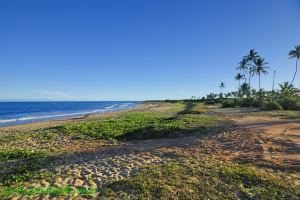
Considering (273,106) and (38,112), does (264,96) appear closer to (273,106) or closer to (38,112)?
(273,106)

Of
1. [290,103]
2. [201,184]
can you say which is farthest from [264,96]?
[201,184]

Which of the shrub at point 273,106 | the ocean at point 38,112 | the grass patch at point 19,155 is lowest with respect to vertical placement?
the ocean at point 38,112

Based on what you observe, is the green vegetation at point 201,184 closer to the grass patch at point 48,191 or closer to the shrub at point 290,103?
the grass patch at point 48,191

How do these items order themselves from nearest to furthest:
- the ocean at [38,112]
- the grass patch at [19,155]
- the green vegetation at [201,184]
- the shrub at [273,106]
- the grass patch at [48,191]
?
the green vegetation at [201,184] < the grass patch at [48,191] < the grass patch at [19,155] < the shrub at [273,106] < the ocean at [38,112]

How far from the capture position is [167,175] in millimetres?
6566

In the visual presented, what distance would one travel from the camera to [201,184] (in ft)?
19.6

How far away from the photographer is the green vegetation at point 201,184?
17.8 feet

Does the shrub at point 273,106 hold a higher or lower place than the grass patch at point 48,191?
higher

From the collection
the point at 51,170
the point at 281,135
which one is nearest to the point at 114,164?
the point at 51,170

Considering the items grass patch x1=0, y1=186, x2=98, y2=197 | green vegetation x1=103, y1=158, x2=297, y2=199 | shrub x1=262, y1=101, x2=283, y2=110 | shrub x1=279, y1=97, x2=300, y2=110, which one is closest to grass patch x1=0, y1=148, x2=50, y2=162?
grass patch x1=0, y1=186, x2=98, y2=197

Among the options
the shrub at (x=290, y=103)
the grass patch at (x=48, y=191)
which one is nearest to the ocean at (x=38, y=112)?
the grass patch at (x=48, y=191)

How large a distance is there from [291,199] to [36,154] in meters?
8.97

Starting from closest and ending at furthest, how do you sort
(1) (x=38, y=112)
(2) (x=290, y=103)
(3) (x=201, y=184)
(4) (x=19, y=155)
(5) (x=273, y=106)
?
(3) (x=201, y=184) → (4) (x=19, y=155) → (5) (x=273, y=106) → (2) (x=290, y=103) → (1) (x=38, y=112)

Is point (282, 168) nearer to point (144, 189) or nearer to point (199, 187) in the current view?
point (199, 187)
